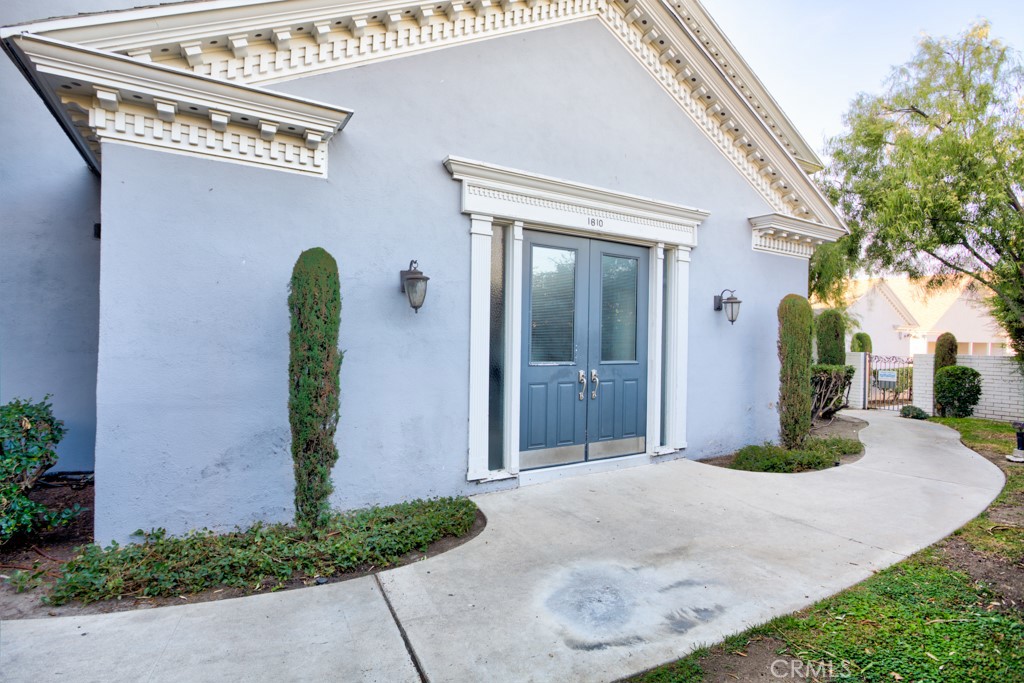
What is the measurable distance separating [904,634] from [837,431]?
7.47 meters

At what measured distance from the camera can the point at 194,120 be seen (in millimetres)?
3971

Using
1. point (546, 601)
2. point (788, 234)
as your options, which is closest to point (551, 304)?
point (546, 601)

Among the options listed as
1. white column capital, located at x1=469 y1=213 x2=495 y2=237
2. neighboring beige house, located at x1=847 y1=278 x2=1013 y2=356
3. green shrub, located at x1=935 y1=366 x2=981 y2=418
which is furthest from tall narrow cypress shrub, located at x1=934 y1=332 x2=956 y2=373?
neighboring beige house, located at x1=847 y1=278 x2=1013 y2=356

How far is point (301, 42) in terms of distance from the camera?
4395mm

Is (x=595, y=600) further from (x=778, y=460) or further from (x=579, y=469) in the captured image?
(x=778, y=460)

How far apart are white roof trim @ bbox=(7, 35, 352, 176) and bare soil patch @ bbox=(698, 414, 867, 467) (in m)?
5.95

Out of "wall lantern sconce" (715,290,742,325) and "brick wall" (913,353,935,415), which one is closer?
"wall lantern sconce" (715,290,742,325)

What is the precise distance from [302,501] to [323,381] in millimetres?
909

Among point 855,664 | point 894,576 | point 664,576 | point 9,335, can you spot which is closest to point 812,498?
point 894,576

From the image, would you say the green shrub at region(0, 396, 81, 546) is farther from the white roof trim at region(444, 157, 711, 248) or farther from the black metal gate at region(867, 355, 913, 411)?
the black metal gate at region(867, 355, 913, 411)

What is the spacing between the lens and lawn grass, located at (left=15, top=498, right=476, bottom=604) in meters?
3.26

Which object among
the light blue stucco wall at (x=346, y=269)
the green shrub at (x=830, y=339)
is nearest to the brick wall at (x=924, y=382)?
the green shrub at (x=830, y=339)

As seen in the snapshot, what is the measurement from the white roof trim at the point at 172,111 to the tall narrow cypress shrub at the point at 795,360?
602 centimetres

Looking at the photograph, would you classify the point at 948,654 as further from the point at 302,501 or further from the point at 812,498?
the point at 302,501
